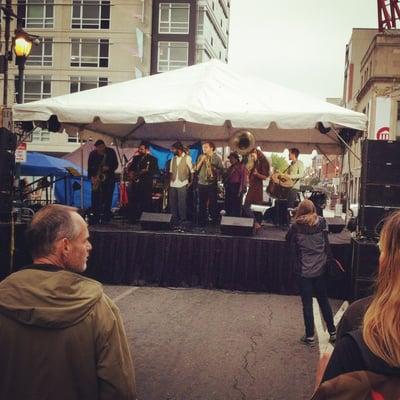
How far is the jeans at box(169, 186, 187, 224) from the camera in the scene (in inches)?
440

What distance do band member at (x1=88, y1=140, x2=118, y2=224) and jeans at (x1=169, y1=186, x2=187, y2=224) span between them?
156cm

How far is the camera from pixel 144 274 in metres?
8.97

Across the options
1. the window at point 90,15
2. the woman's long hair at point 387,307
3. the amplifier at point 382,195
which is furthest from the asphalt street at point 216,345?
the window at point 90,15

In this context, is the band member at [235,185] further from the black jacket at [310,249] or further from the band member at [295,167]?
the black jacket at [310,249]

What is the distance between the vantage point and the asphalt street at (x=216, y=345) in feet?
15.7

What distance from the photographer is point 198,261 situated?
8836mm

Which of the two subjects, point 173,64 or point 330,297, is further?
point 173,64

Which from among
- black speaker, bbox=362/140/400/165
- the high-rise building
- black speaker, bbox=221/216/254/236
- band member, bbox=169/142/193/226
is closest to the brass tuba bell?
band member, bbox=169/142/193/226

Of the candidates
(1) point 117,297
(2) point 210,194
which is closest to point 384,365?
(1) point 117,297

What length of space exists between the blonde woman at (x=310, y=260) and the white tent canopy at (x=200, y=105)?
3125mm

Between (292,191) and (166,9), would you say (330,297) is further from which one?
(166,9)

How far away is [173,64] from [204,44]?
170 inches

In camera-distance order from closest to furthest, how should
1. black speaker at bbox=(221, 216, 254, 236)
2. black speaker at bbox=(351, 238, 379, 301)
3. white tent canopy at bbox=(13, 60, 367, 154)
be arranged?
black speaker at bbox=(351, 238, 379, 301) < black speaker at bbox=(221, 216, 254, 236) < white tent canopy at bbox=(13, 60, 367, 154)

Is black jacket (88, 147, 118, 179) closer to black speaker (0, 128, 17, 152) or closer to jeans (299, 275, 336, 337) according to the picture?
black speaker (0, 128, 17, 152)
